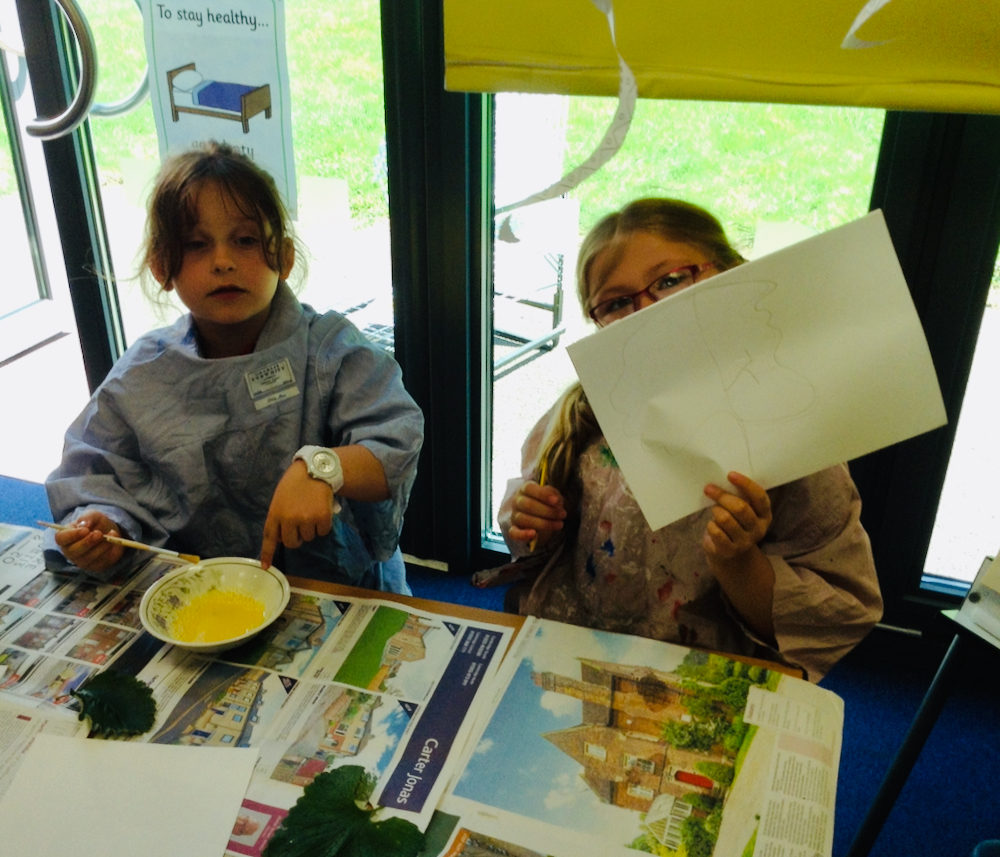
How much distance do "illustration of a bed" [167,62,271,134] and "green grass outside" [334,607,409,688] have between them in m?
1.16

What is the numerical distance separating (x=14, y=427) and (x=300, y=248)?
1774 millimetres

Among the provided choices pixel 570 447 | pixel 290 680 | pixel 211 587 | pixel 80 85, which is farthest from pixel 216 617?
pixel 80 85

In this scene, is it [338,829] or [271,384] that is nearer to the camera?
[338,829]

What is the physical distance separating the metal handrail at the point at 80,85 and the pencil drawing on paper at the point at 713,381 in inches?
36.0

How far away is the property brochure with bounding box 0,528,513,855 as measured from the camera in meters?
0.72

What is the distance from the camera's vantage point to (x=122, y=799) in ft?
2.29

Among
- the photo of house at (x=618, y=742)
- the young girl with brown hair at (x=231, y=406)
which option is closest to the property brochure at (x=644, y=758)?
the photo of house at (x=618, y=742)

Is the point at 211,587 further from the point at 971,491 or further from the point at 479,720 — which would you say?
the point at 971,491

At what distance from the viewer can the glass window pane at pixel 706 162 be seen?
4.52ft

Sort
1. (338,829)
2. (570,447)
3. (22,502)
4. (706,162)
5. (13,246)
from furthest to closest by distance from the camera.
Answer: (13,246), (22,502), (706,162), (570,447), (338,829)

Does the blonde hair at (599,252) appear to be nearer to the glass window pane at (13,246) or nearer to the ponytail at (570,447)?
the ponytail at (570,447)

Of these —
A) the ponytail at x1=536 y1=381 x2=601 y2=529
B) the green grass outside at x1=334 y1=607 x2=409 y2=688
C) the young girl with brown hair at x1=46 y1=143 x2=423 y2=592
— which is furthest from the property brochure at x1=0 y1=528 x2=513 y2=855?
the ponytail at x1=536 y1=381 x2=601 y2=529

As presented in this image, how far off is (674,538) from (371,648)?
1.29ft

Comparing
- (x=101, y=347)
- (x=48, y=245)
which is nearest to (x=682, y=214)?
(x=101, y=347)
